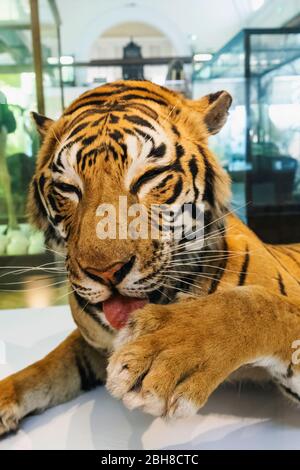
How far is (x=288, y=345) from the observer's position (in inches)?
21.3

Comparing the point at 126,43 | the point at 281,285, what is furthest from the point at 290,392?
the point at 126,43

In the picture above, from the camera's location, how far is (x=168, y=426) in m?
0.64

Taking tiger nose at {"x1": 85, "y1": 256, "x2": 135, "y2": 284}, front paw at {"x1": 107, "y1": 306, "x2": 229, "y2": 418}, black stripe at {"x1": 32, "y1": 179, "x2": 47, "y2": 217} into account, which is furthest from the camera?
black stripe at {"x1": 32, "y1": 179, "x2": 47, "y2": 217}

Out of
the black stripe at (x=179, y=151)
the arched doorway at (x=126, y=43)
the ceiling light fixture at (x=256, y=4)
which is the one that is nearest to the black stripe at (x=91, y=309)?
the black stripe at (x=179, y=151)

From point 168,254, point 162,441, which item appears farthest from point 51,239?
point 162,441

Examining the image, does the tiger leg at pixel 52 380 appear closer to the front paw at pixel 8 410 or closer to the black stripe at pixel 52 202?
the front paw at pixel 8 410

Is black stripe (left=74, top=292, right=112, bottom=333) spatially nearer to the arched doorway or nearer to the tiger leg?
the tiger leg

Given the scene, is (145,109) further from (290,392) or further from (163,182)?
(290,392)

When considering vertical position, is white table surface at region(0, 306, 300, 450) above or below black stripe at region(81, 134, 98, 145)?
below

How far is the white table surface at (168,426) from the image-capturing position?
2.00 ft

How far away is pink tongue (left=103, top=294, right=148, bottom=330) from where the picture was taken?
59cm

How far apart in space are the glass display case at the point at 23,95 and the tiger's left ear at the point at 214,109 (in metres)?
0.22

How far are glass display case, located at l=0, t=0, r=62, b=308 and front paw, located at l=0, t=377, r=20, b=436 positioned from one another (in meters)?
0.18

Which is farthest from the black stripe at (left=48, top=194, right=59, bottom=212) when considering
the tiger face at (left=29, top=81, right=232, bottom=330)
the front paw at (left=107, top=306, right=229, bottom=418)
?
the front paw at (left=107, top=306, right=229, bottom=418)
